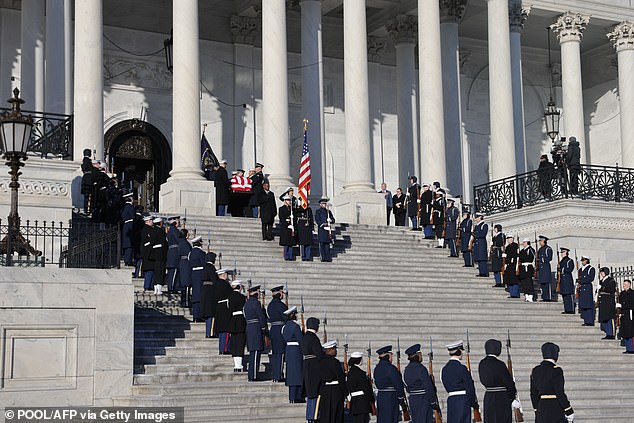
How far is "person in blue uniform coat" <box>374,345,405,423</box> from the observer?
15.4 m

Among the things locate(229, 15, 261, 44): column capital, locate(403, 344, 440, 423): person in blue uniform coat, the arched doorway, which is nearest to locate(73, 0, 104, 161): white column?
the arched doorway

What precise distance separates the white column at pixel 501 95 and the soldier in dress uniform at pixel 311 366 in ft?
64.7

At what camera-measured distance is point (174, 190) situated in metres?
28.4

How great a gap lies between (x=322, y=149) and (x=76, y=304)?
673 inches

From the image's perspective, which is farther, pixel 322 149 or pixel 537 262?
pixel 322 149

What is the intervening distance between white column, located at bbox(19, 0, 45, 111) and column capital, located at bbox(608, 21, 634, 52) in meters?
21.5

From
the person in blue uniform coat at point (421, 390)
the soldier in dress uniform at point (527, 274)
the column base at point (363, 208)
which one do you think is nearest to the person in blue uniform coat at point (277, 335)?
the person in blue uniform coat at point (421, 390)

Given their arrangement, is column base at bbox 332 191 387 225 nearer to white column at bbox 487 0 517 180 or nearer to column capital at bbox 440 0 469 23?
white column at bbox 487 0 517 180

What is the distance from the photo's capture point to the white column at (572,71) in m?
38.8

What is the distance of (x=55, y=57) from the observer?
1141 inches

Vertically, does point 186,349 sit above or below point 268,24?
below

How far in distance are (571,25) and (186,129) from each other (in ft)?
56.6

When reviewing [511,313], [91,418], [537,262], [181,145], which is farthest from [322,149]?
[91,418]

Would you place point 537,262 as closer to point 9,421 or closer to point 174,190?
point 174,190
